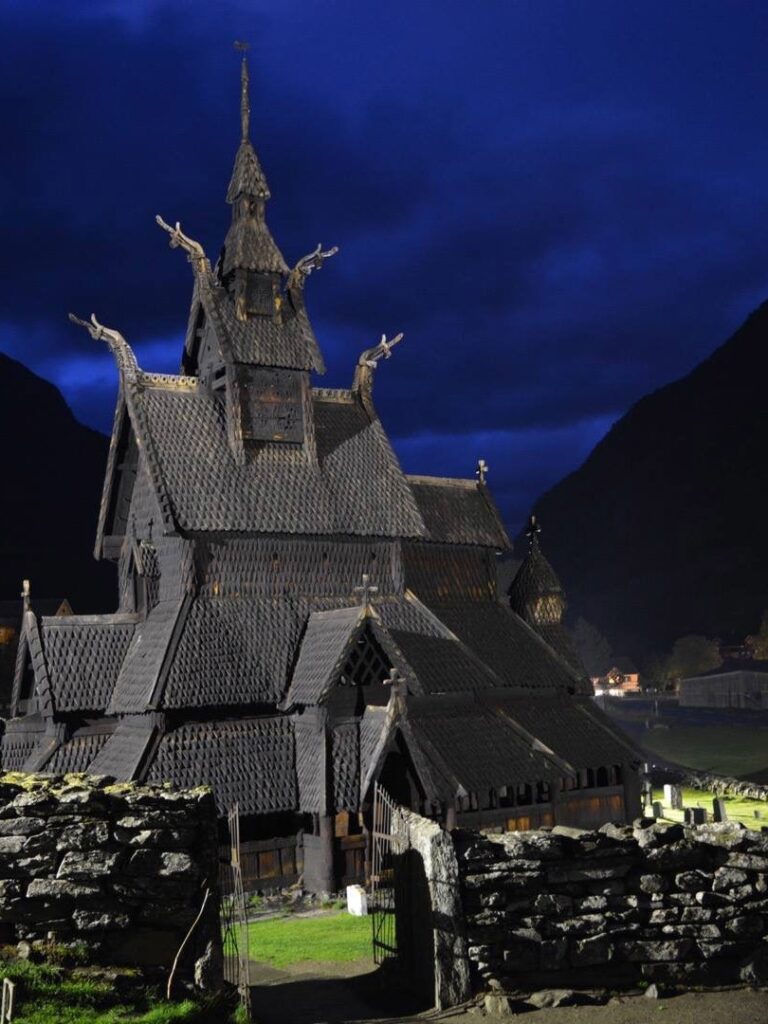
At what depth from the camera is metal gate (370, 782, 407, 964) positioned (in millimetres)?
15984

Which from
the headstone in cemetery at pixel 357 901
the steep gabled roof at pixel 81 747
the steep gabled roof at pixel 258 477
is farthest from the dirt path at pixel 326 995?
the steep gabled roof at pixel 258 477

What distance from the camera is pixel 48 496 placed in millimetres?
118000

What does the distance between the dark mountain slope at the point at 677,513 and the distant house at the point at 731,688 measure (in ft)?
136

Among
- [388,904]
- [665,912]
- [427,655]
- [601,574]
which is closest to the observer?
[665,912]

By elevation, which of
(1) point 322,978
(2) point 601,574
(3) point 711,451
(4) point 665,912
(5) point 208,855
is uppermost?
(3) point 711,451

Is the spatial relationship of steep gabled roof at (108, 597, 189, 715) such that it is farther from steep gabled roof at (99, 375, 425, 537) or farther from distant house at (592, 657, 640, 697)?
distant house at (592, 657, 640, 697)

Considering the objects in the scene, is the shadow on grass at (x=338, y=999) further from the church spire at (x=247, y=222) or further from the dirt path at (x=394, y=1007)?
the church spire at (x=247, y=222)

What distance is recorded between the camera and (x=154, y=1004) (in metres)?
11.6

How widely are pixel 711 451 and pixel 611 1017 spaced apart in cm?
14786

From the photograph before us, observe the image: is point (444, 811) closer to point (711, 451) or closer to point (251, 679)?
point (251, 679)

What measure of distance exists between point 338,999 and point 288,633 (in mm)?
12407

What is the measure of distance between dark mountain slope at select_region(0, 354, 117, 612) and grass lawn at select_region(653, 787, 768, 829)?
73782 millimetres

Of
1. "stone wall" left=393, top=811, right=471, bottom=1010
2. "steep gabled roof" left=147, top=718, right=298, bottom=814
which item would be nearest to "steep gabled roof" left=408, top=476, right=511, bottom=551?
"steep gabled roof" left=147, top=718, right=298, bottom=814

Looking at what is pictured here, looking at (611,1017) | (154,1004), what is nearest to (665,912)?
(611,1017)
